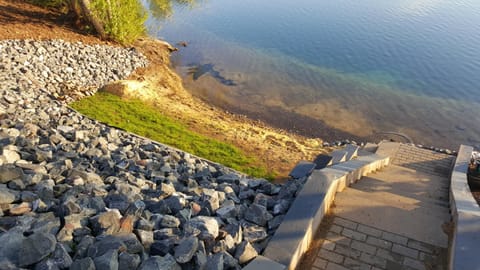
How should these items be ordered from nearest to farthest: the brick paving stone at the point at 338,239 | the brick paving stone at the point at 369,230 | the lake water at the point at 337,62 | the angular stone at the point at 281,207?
1. the brick paving stone at the point at 338,239
2. the brick paving stone at the point at 369,230
3. the angular stone at the point at 281,207
4. the lake water at the point at 337,62

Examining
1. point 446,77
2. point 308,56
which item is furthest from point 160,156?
point 446,77

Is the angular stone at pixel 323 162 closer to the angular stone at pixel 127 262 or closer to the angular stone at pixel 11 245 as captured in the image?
the angular stone at pixel 127 262

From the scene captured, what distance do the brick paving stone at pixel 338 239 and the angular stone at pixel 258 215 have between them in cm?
85

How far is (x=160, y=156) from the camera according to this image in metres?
8.22

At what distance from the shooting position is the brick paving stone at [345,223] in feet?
18.4

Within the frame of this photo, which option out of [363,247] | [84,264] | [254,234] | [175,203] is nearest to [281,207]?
[254,234]

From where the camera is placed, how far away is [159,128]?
36.8 ft

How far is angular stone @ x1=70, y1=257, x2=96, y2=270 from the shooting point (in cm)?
369

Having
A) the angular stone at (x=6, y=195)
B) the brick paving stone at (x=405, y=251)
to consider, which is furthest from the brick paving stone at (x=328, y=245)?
the angular stone at (x=6, y=195)

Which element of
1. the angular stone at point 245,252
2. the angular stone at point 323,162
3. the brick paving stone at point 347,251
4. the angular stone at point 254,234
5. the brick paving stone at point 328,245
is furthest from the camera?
the angular stone at point 323,162

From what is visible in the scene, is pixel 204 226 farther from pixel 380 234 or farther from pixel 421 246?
pixel 421 246

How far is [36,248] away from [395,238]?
4.42m

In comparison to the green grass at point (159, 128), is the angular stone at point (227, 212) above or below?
below

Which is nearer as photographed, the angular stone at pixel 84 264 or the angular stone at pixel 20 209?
the angular stone at pixel 84 264
